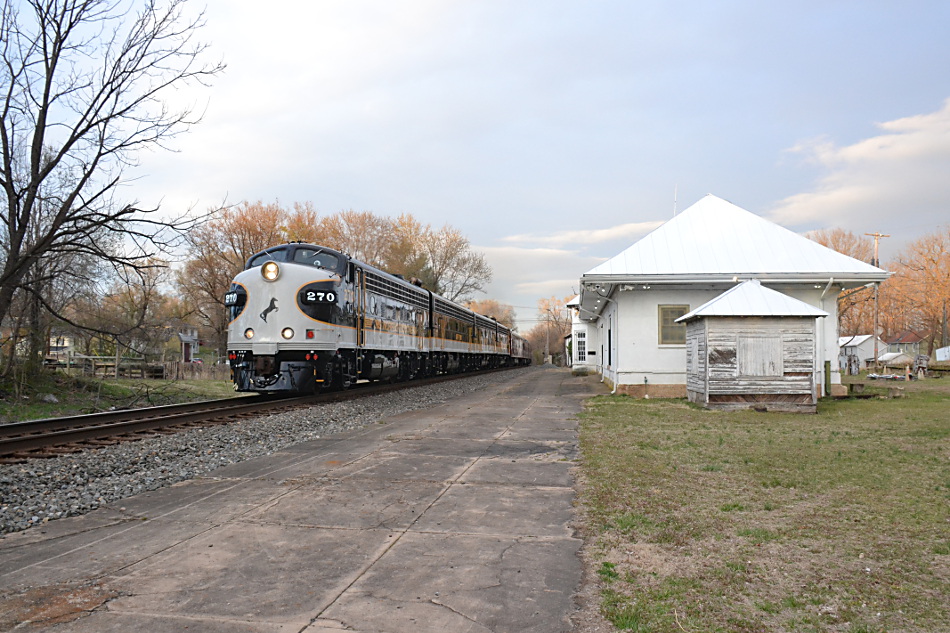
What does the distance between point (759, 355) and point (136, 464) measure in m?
12.5

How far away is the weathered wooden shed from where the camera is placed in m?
14.2

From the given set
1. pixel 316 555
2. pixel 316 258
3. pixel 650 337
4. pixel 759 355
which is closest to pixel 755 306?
pixel 759 355

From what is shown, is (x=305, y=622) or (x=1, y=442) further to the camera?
(x=1, y=442)

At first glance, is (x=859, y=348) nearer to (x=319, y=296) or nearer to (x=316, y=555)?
(x=319, y=296)

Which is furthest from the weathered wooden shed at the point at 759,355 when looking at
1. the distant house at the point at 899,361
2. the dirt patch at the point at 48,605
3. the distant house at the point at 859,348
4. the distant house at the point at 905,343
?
the distant house at the point at 905,343

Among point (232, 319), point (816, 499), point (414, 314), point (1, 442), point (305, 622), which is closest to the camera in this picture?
point (305, 622)

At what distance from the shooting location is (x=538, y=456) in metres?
8.32

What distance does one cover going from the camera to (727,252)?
18.1 metres

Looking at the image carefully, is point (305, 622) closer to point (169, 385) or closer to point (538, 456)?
point (538, 456)

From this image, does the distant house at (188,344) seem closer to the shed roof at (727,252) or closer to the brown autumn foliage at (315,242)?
the brown autumn foliage at (315,242)

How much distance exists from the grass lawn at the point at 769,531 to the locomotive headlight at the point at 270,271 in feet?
27.4

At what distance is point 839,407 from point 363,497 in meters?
13.5

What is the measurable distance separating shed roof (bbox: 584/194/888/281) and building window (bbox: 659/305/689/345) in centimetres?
130

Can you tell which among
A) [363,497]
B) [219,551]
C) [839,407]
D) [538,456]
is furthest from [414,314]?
[219,551]
